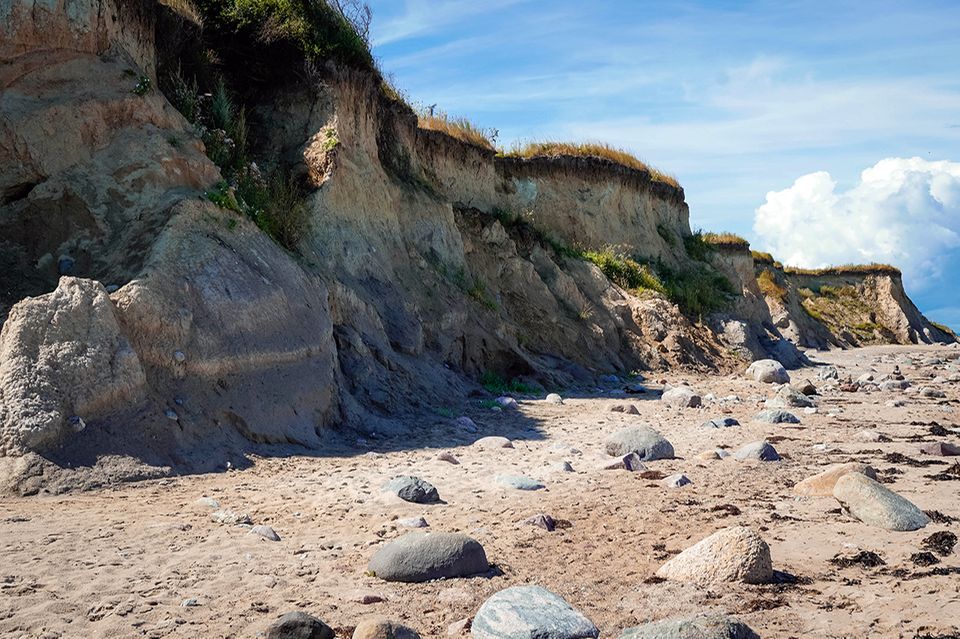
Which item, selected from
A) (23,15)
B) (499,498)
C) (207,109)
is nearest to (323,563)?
(499,498)

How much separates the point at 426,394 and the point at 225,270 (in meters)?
3.45

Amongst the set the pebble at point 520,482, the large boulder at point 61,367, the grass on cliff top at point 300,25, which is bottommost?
the pebble at point 520,482

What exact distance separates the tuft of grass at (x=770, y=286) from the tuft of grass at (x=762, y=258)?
46.8 inches

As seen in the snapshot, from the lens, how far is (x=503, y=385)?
1383 cm

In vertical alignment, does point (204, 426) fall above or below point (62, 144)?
below

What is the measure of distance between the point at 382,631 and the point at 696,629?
1276 mm

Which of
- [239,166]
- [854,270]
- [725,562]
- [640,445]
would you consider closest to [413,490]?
[725,562]

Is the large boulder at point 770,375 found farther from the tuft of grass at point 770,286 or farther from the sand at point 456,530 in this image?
the tuft of grass at point 770,286

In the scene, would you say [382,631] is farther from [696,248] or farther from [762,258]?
[762,258]

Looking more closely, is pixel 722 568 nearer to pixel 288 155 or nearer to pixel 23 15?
pixel 23 15

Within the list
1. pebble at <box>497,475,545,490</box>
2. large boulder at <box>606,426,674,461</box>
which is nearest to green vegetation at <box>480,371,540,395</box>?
large boulder at <box>606,426,674,461</box>

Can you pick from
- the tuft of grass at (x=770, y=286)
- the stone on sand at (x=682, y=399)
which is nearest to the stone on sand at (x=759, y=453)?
the stone on sand at (x=682, y=399)

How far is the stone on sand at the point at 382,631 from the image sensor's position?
3545 millimetres

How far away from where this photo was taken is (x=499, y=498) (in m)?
6.25
